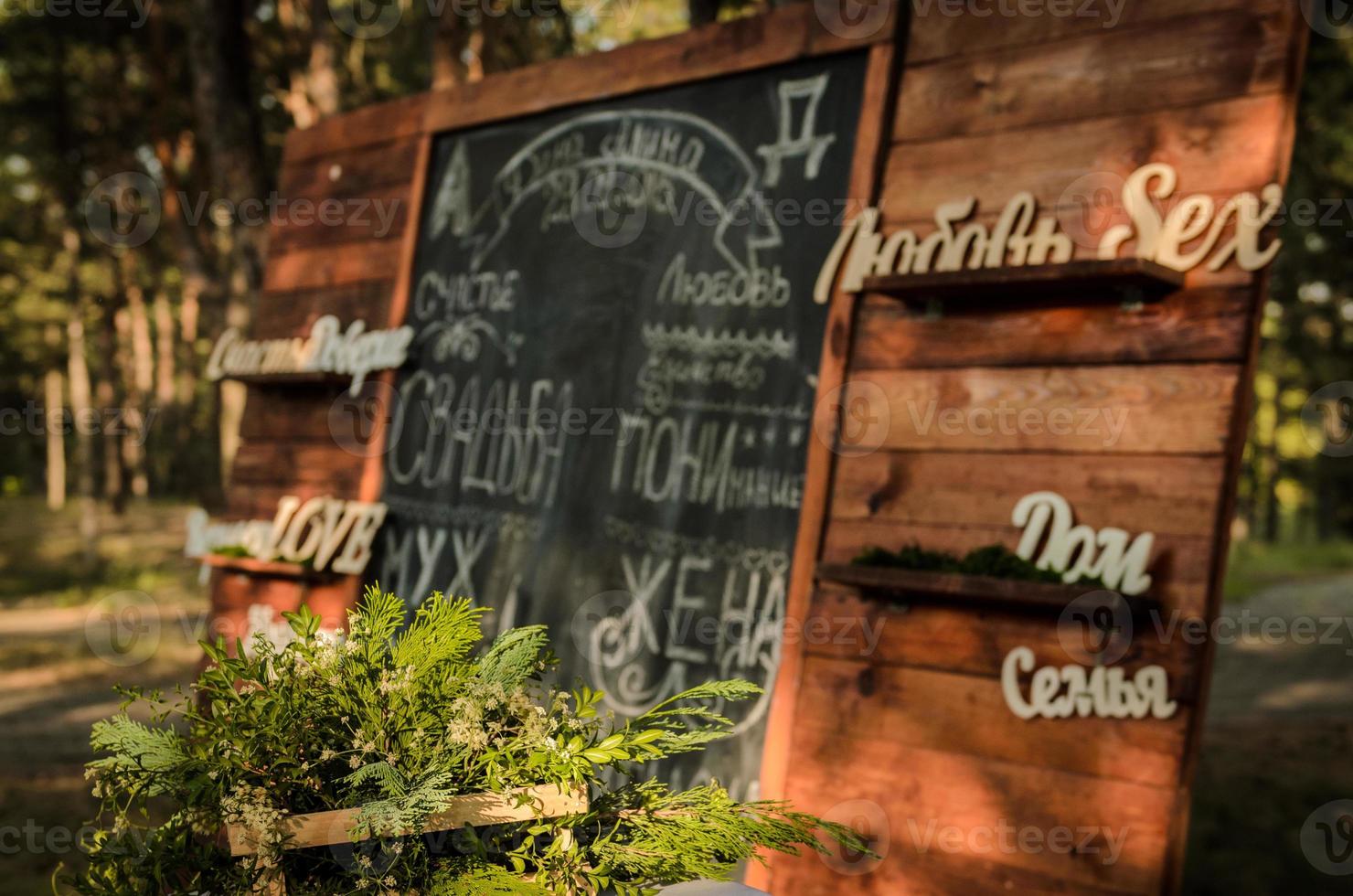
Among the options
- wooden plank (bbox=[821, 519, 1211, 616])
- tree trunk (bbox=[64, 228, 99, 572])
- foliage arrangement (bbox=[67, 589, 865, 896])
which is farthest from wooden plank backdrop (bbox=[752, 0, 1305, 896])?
tree trunk (bbox=[64, 228, 99, 572])

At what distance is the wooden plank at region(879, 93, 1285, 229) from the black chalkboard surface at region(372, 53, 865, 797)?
337 millimetres

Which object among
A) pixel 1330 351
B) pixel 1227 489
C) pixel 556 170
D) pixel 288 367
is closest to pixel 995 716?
pixel 1227 489

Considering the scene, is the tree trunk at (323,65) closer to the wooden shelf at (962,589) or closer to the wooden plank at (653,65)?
the wooden plank at (653,65)

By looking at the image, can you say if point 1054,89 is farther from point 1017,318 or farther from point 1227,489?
point 1227,489

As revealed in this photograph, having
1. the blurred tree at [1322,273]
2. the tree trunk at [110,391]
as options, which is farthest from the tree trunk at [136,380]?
the blurred tree at [1322,273]

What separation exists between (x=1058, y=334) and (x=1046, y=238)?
27 centimetres

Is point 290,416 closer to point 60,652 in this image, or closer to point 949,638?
point 949,638

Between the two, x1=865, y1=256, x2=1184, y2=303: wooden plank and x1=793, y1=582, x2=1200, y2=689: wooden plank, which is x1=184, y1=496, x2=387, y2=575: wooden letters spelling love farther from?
x1=865, y1=256, x2=1184, y2=303: wooden plank

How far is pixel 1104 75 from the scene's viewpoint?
147 inches

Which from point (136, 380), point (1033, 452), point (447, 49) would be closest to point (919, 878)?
point (1033, 452)

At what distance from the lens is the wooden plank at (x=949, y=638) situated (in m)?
3.30

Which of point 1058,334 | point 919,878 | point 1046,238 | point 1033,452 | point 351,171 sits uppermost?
point 351,171

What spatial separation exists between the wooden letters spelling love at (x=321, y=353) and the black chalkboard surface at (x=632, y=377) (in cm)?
12

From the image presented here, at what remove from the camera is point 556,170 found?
5.50 meters
